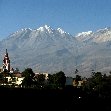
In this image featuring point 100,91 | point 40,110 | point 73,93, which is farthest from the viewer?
point 100,91

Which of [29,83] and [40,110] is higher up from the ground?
[29,83]

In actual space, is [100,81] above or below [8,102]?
above

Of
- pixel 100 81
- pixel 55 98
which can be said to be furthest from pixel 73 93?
pixel 100 81

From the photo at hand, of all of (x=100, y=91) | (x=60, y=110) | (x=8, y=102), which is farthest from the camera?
(x=100, y=91)

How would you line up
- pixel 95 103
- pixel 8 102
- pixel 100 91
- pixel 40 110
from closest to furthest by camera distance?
1. pixel 8 102
2. pixel 40 110
3. pixel 95 103
4. pixel 100 91

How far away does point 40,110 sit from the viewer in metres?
68.3

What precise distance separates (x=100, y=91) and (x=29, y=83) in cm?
2228

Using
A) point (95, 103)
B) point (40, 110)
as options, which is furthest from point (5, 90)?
point (95, 103)

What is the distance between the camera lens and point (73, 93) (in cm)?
9862

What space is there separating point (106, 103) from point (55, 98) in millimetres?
13130

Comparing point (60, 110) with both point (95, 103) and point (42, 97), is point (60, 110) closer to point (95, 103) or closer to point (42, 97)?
point (42, 97)

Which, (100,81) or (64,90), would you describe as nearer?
(64,90)

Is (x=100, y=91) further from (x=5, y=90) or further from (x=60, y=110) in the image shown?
(x=5, y=90)

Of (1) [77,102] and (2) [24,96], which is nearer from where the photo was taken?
(2) [24,96]
